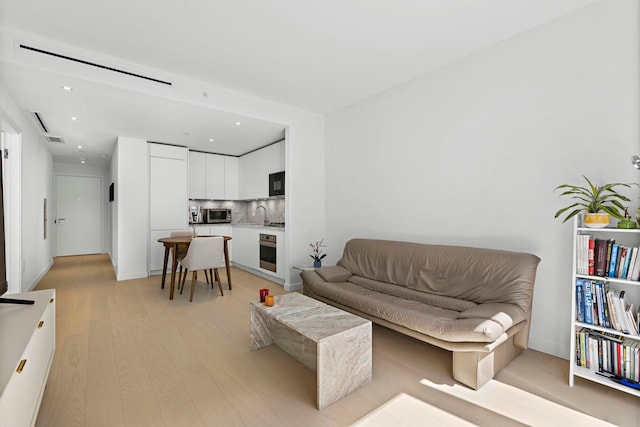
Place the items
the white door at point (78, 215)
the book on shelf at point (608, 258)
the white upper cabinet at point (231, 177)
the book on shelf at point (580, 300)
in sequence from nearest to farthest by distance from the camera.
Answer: the book on shelf at point (608, 258) → the book on shelf at point (580, 300) → the white upper cabinet at point (231, 177) → the white door at point (78, 215)

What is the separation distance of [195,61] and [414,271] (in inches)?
123

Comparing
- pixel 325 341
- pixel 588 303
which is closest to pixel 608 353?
pixel 588 303

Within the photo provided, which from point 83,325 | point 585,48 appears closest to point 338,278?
point 83,325

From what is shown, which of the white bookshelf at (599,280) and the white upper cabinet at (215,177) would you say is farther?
the white upper cabinet at (215,177)

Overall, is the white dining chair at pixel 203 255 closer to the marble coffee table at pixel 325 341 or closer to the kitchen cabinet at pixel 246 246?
the kitchen cabinet at pixel 246 246

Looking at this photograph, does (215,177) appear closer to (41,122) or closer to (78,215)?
(41,122)

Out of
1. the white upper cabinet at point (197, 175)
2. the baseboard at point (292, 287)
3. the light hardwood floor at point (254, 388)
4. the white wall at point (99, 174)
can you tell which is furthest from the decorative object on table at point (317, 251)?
the white wall at point (99, 174)

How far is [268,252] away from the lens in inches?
202

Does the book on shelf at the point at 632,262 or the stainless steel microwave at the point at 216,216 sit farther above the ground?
the stainless steel microwave at the point at 216,216

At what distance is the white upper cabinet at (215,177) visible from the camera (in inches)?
251

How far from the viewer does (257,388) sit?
6.71ft

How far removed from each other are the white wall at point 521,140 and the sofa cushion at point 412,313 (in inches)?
35.9

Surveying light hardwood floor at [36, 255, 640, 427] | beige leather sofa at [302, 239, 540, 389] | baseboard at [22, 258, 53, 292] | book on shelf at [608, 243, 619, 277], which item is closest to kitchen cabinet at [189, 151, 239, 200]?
baseboard at [22, 258, 53, 292]

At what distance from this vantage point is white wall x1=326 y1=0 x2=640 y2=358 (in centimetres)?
224
